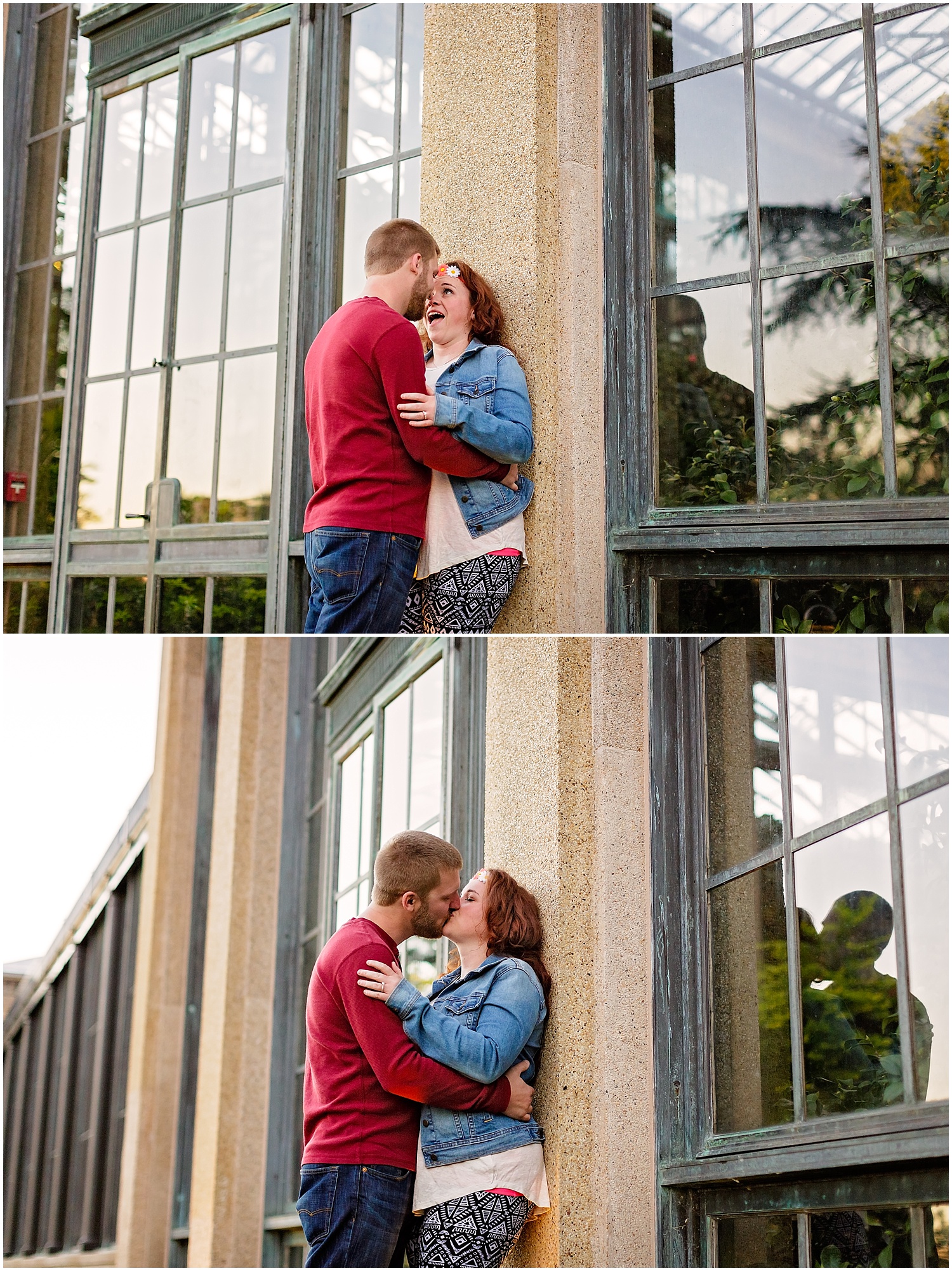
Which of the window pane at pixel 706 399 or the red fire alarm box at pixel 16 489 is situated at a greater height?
the red fire alarm box at pixel 16 489

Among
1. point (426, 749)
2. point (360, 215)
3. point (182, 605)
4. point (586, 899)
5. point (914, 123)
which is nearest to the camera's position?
point (586, 899)

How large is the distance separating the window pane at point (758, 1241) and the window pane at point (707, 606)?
1457 millimetres

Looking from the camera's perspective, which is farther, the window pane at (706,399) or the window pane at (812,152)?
the window pane at (706,399)

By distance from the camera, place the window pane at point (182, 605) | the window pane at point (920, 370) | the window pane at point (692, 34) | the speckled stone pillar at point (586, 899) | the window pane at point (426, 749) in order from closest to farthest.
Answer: the speckled stone pillar at point (586, 899)
the window pane at point (920, 370)
the window pane at point (692, 34)
the window pane at point (426, 749)
the window pane at point (182, 605)

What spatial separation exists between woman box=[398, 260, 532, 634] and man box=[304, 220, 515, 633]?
5cm

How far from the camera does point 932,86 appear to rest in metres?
3.19

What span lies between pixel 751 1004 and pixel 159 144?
4.29 meters

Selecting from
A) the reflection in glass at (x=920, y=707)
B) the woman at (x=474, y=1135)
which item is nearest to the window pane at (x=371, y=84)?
the reflection in glass at (x=920, y=707)

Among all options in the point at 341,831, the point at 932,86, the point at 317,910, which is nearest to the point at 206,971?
the point at 317,910

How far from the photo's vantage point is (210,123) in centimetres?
508

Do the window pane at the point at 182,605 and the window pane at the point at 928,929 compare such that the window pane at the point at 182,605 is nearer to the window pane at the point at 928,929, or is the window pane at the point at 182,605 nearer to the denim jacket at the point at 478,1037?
the denim jacket at the point at 478,1037

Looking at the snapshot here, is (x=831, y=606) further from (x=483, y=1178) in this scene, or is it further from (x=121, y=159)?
(x=121, y=159)

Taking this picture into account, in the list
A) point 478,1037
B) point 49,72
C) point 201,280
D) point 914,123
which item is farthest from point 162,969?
point 914,123

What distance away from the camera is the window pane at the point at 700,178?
356 centimetres
